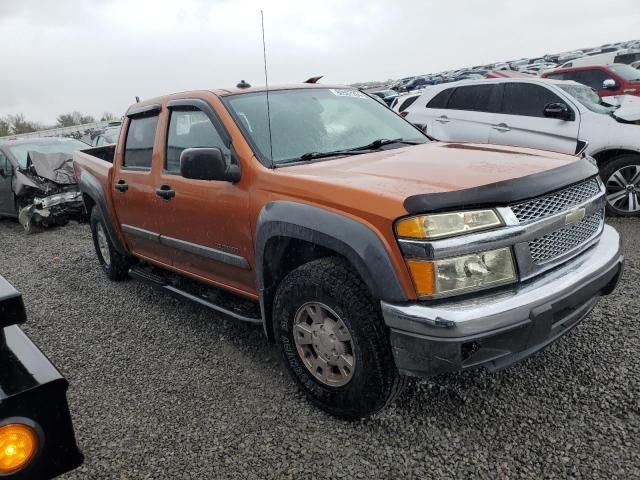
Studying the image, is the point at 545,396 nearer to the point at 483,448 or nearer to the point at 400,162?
the point at 483,448

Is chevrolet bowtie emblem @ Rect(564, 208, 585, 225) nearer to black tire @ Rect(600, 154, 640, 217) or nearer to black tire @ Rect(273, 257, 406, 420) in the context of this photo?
black tire @ Rect(273, 257, 406, 420)

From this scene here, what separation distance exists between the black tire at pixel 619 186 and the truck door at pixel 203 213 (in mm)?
4875

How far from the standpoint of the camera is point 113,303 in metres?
4.65

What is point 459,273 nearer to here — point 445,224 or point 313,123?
point 445,224

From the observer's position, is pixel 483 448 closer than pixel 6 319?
No

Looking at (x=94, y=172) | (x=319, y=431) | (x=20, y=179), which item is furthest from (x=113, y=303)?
(x=20, y=179)

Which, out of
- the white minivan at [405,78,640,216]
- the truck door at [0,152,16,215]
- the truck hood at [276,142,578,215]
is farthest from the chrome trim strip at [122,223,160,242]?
the truck door at [0,152,16,215]

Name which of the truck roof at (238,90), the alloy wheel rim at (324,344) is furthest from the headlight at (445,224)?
the truck roof at (238,90)

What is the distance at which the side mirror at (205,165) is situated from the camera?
2824 mm

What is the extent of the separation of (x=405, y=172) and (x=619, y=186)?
15.5ft

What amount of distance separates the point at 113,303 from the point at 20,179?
16.4 ft

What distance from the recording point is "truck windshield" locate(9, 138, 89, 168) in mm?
8823

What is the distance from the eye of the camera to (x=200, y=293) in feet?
12.3

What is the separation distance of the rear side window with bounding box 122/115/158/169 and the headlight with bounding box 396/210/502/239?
8.25 ft
